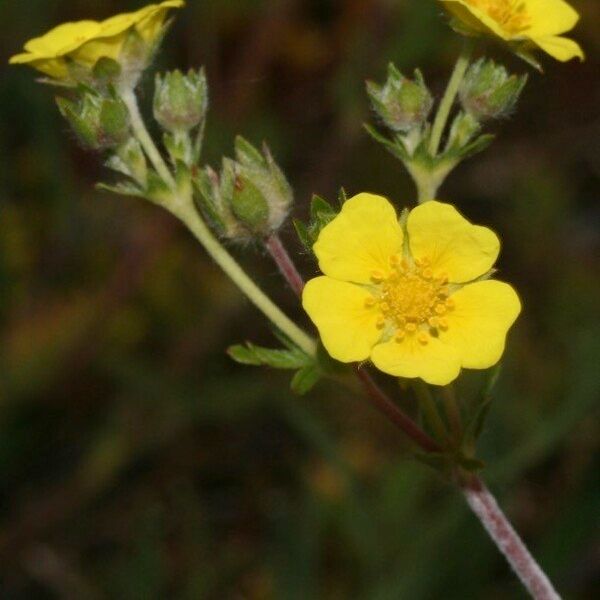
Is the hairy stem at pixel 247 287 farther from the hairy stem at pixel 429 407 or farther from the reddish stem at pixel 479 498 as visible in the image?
the hairy stem at pixel 429 407

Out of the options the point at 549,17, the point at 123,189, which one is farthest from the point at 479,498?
the point at 549,17

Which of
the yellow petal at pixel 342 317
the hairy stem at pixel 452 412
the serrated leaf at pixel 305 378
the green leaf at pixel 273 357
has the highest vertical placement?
the yellow petal at pixel 342 317

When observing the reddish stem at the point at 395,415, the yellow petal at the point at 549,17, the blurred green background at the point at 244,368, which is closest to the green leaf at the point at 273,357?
the reddish stem at the point at 395,415

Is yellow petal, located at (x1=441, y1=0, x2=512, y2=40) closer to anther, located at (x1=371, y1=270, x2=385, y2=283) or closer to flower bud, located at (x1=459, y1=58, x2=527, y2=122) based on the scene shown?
flower bud, located at (x1=459, y1=58, x2=527, y2=122)

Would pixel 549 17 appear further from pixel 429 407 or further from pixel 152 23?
pixel 429 407

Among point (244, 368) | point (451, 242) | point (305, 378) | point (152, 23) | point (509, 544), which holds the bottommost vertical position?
point (244, 368)
